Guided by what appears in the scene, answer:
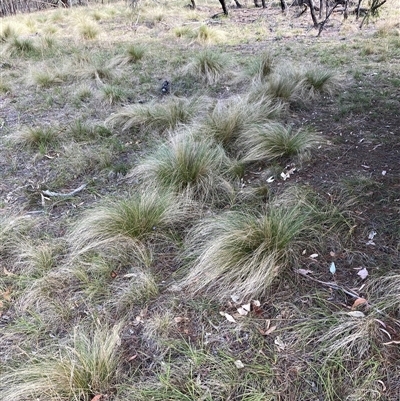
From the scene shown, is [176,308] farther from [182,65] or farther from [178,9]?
[178,9]

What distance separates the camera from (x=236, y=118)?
3.98 m

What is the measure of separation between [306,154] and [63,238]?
6.67 feet

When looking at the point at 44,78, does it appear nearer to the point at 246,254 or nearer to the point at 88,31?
the point at 88,31

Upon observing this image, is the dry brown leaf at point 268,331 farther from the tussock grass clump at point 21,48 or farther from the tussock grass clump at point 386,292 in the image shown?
the tussock grass clump at point 21,48

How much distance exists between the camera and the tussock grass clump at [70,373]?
1.62m

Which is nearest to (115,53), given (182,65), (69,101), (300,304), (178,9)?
(182,65)

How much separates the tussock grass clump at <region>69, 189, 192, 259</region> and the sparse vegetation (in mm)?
13

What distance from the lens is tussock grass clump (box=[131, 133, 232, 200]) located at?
10.0ft

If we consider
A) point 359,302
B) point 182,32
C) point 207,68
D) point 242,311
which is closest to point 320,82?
point 207,68

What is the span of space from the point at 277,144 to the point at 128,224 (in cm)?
159

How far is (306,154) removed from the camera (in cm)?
333

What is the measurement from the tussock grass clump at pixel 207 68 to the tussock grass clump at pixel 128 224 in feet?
11.4

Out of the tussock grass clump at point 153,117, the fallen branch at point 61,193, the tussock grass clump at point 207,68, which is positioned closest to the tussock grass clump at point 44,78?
the tussock grass clump at point 207,68

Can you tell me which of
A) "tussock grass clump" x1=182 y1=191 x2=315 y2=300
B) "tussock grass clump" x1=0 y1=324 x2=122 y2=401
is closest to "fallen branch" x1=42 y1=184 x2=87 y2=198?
"tussock grass clump" x1=182 y1=191 x2=315 y2=300
